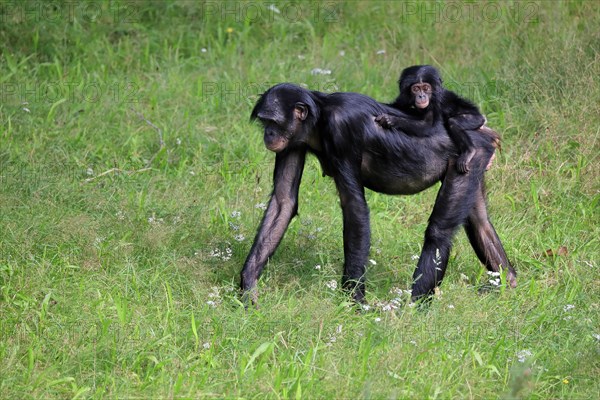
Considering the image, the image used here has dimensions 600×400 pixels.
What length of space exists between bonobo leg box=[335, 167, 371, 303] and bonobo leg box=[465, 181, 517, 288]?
0.91 meters

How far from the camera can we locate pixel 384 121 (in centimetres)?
617

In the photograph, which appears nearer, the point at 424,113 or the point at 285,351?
the point at 285,351

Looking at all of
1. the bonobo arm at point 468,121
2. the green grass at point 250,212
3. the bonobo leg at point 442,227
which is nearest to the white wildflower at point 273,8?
the green grass at point 250,212

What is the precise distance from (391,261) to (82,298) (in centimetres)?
232

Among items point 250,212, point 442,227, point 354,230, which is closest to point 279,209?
point 354,230

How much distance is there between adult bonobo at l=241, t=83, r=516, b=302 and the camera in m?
6.05

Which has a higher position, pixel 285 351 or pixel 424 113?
pixel 424 113

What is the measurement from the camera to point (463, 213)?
244 inches

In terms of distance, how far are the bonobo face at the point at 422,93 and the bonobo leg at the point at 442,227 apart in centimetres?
48

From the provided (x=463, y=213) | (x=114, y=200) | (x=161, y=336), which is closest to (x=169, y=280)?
(x=161, y=336)

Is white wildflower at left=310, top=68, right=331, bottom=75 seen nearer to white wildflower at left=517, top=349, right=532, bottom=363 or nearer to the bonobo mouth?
the bonobo mouth

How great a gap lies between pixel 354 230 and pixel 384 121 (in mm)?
736

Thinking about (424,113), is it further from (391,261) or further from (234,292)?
(234,292)

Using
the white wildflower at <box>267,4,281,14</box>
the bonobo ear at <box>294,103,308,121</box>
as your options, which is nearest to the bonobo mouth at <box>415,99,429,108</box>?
the bonobo ear at <box>294,103,308,121</box>
